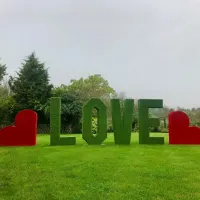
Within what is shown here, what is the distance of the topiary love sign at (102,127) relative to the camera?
11.7m

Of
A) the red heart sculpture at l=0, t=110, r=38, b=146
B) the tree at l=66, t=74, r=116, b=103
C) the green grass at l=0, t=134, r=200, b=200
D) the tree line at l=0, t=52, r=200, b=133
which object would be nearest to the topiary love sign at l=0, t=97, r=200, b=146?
the red heart sculpture at l=0, t=110, r=38, b=146

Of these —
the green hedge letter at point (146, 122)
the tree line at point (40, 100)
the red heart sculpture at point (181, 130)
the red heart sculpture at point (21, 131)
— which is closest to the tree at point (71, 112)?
the tree line at point (40, 100)

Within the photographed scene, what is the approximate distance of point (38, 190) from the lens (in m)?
5.87

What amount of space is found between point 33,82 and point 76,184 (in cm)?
2413

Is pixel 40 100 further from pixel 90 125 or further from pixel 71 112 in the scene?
pixel 90 125

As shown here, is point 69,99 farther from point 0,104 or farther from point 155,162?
point 155,162

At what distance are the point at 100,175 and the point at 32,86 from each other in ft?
76.7

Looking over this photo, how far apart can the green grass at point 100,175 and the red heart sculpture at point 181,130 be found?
2.57 metres

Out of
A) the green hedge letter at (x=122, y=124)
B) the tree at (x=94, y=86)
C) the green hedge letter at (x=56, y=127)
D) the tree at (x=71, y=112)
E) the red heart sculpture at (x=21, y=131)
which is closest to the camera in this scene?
the red heart sculpture at (x=21, y=131)

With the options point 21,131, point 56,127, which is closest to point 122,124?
point 56,127

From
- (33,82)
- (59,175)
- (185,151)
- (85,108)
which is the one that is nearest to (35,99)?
(33,82)

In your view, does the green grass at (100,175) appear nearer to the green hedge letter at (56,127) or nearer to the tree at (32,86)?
the green hedge letter at (56,127)

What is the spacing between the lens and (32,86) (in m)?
29.0

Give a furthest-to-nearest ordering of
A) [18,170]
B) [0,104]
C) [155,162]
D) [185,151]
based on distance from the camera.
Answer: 1. [0,104]
2. [185,151]
3. [155,162]
4. [18,170]
